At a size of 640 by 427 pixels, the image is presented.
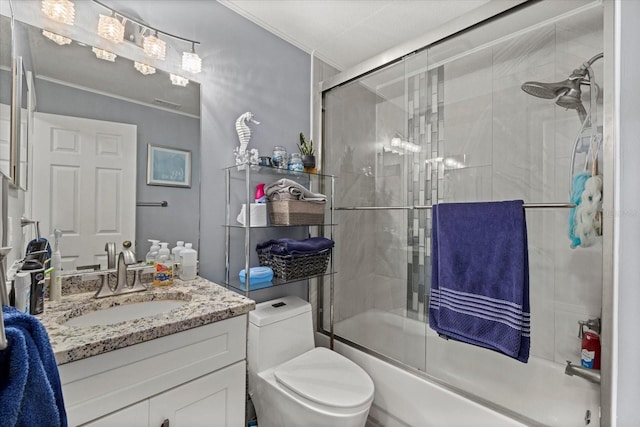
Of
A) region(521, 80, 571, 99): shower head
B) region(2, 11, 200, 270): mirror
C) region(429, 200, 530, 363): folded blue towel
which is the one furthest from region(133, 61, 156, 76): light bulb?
region(521, 80, 571, 99): shower head

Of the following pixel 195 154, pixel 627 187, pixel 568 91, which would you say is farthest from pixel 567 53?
pixel 195 154

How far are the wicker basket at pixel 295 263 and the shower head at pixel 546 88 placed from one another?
1335 mm

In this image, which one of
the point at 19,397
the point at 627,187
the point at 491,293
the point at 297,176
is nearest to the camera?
the point at 19,397

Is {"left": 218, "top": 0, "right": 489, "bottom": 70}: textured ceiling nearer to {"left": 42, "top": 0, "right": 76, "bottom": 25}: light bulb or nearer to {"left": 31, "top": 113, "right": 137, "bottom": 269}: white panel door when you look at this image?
{"left": 42, "top": 0, "right": 76, "bottom": 25}: light bulb

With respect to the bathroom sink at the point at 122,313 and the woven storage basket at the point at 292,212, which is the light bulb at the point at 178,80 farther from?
the bathroom sink at the point at 122,313

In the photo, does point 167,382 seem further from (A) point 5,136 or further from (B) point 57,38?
(B) point 57,38

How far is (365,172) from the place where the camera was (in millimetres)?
1988

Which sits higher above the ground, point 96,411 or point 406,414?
point 96,411

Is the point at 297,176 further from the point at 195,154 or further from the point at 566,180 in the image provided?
the point at 566,180

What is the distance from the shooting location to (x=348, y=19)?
1692 mm

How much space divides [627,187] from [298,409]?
1.44 meters

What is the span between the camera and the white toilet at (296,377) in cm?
118

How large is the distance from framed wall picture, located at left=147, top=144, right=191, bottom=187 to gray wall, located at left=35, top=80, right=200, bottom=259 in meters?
0.02

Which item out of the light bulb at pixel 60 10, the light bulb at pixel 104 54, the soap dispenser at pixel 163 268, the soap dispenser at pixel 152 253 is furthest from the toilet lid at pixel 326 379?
the light bulb at pixel 60 10
